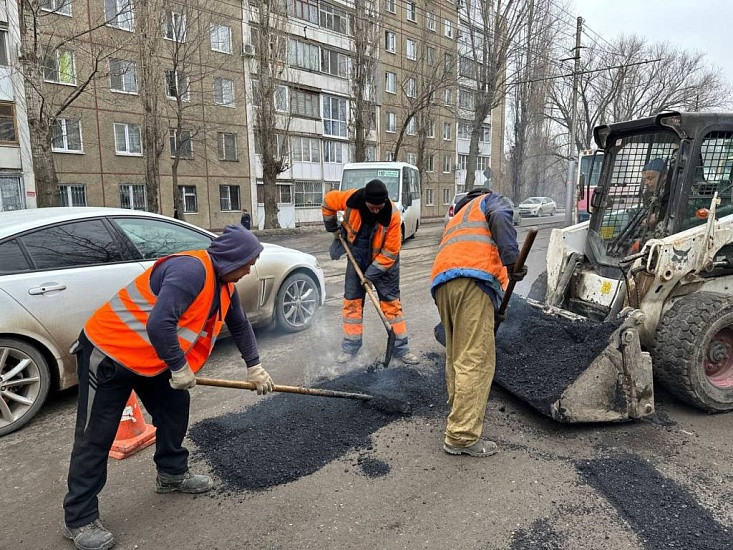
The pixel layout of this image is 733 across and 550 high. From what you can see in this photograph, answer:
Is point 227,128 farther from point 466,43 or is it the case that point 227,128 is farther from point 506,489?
point 506,489

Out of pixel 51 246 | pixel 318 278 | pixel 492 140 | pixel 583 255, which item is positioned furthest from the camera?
pixel 492 140

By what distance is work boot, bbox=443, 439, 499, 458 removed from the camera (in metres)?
3.13

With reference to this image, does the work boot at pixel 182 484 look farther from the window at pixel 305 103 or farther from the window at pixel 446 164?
the window at pixel 446 164

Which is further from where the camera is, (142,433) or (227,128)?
(227,128)

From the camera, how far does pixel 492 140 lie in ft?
149

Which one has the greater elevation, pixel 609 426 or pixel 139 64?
pixel 139 64

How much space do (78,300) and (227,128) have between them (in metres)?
23.5

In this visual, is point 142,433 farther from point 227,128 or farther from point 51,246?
point 227,128

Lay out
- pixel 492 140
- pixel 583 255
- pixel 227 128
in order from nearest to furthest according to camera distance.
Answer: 1. pixel 583 255
2. pixel 227 128
3. pixel 492 140

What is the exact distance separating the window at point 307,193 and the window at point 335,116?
2971 millimetres

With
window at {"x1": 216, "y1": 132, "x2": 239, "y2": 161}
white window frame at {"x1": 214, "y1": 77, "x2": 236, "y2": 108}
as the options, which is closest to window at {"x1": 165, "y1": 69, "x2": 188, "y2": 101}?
white window frame at {"x1": 214, "y1": 77, "x2": 236, "y2": 108}

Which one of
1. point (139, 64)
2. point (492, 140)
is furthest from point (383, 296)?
point (492, 140)

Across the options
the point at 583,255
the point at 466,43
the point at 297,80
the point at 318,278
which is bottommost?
the point at 318,278

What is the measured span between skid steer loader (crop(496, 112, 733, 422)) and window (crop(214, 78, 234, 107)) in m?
23.4
